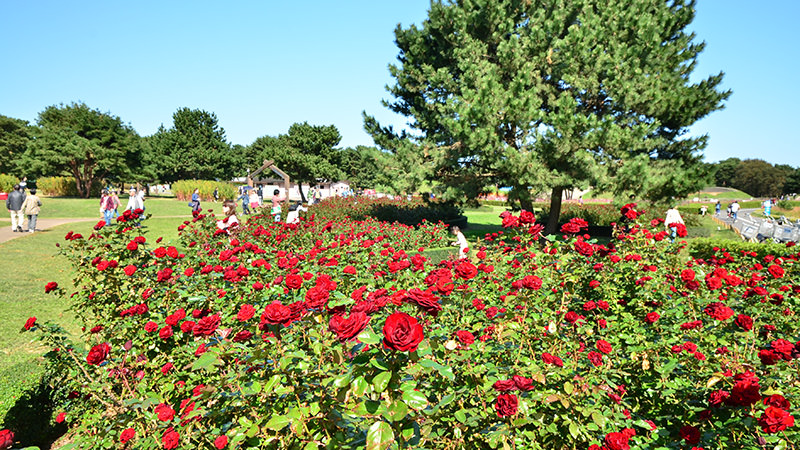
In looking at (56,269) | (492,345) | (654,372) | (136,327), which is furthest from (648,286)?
(56,269)

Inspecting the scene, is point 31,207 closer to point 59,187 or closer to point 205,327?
point 205,327

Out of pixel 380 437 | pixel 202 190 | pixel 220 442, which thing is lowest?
pixel 220 442

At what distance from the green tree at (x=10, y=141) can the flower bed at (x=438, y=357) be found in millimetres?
71011

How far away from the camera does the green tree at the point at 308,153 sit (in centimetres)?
4669

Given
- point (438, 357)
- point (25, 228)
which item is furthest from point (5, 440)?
point (25, 228)

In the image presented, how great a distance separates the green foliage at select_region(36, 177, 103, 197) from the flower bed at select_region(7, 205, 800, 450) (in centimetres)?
3891

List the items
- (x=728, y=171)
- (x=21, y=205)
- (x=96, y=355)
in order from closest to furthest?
(x=96, y=355) → (x=21, y=205) → (x=728, y=171)

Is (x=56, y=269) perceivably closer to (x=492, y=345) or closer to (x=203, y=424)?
(x=203, y=424)

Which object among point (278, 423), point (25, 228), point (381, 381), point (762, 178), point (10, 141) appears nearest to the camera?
point (381, 381)

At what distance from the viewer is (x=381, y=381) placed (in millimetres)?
1407

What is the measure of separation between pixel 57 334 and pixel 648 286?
4.86 m

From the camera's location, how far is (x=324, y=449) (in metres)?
1.81

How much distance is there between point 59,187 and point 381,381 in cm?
4350

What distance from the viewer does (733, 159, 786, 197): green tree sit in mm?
92438
